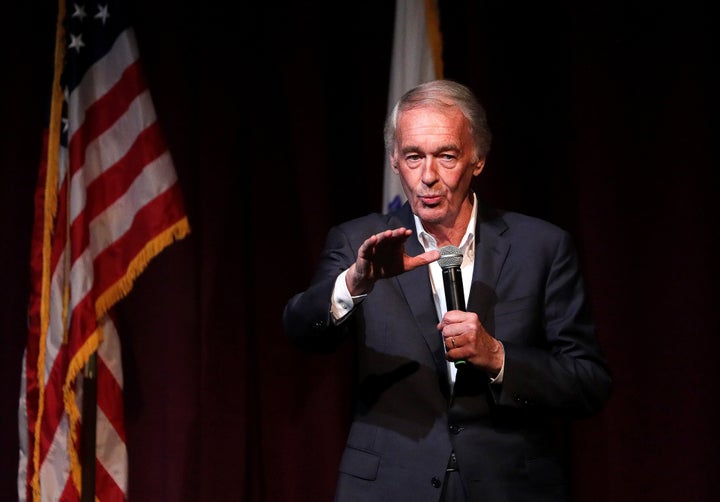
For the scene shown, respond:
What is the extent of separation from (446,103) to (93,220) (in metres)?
1.55

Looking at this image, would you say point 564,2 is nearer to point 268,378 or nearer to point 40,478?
point 268,378

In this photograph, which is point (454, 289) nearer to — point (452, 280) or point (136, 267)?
point (452, 280)

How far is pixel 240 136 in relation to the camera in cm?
343

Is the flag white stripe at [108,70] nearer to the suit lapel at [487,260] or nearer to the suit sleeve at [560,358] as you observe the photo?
the suit lapel at [487,260]

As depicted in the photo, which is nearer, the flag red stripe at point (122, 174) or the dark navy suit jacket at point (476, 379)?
the dark navy suit jacket at point (476, 379)

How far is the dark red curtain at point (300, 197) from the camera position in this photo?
306 centimetres

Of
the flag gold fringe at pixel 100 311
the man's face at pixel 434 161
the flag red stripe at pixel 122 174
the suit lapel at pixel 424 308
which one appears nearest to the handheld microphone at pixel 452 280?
the suit lapel at pixel 424 308

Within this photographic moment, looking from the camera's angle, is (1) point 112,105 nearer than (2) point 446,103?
No

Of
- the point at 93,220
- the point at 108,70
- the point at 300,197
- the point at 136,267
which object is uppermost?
the point at 108,70

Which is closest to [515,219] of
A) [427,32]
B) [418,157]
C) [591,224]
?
[418,157]

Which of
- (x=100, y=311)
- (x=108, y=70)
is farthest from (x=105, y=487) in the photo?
(x=108, y=70)

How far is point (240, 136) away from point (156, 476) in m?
1.25

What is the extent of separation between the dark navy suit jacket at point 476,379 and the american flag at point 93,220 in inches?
51.8

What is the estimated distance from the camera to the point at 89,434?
3.08 metres
